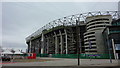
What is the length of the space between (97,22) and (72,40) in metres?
23.8

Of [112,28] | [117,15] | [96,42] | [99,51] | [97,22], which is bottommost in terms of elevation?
[99,51]

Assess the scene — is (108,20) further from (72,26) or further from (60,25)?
(60,25)

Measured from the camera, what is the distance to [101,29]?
88062mm

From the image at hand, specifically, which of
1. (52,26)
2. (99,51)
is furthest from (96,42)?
(52,26)

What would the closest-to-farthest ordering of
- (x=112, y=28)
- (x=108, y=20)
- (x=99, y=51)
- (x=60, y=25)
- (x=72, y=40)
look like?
(x=112, y=28) → (x=99, y=51) → (x=108, y=20) → (x=72, y=40) → (x=60, y=25)

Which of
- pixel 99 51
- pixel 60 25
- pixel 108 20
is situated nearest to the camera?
pixel 99 51

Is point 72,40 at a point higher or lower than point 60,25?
lower

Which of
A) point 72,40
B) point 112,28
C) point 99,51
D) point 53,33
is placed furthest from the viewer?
point 53,33

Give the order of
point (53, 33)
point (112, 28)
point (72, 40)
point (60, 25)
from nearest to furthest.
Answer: point (112, 28)
point (72, 40)
point (60, 25)
point (53, 33)

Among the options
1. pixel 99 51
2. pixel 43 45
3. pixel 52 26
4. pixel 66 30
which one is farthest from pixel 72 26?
pixel 43 45

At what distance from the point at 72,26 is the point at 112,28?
3833 centimetres

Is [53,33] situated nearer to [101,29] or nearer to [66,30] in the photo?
[66,30]

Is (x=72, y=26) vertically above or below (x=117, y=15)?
below

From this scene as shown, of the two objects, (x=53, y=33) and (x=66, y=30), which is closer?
(x=66, y=30)
